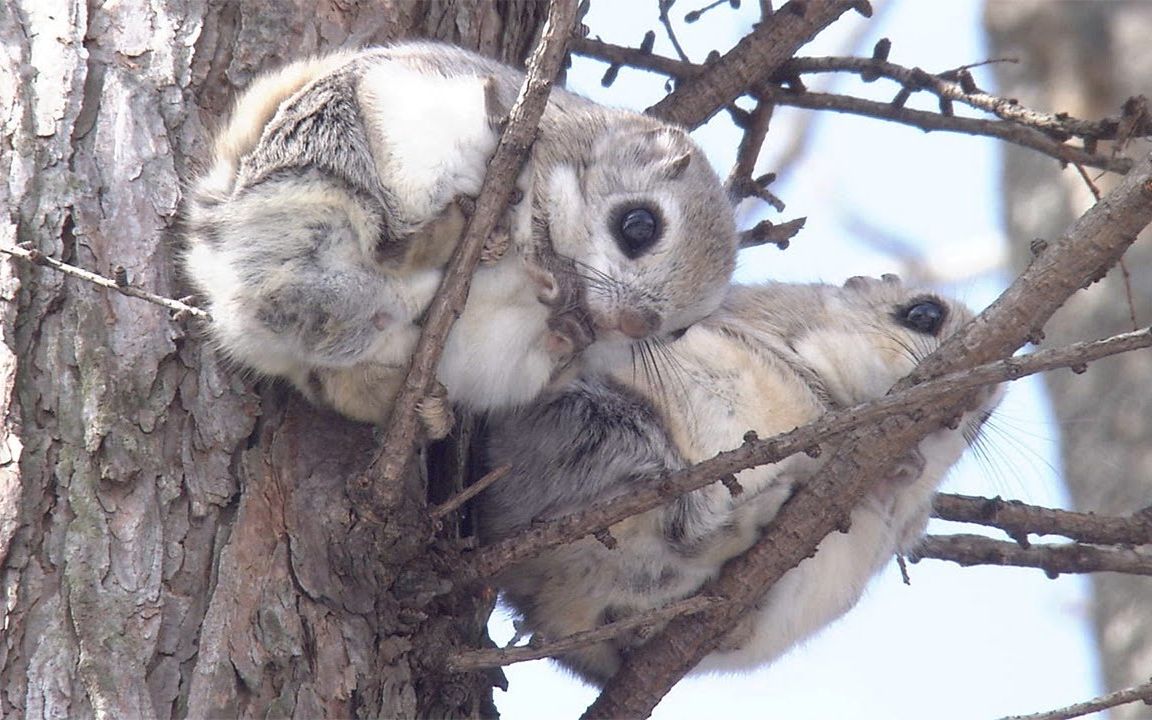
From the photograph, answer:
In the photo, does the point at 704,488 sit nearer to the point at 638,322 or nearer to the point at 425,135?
the point at 638,322

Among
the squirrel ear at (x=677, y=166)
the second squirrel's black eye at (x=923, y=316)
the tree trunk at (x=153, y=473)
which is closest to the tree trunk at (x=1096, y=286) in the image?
the second squirrel's black eye at (x=923, y=316)

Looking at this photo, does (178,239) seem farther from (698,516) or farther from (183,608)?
(698,516)

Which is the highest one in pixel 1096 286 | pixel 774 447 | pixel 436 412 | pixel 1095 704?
pixel 1096 286

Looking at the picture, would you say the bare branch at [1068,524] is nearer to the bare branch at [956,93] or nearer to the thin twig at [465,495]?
the bare branch at [956,93]

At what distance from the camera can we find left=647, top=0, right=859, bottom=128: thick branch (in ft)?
12.5

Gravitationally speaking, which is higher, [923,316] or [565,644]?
[923,316]

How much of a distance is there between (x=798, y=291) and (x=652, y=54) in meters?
0.83

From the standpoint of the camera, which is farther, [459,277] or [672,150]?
[672,150]

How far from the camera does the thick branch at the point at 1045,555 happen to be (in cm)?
361

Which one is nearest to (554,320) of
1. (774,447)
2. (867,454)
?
(774,447)

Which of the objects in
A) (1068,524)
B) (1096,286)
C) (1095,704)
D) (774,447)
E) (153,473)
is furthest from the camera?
(1096,286)

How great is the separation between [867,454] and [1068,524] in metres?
0.72

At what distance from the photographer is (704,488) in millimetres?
3291

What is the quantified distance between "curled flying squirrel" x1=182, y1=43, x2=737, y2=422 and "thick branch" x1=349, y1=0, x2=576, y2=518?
0.38ft
